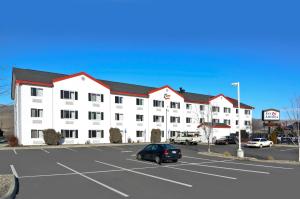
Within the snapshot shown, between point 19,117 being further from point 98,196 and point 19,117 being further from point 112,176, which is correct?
point 98,196

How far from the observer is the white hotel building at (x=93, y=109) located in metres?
41.9

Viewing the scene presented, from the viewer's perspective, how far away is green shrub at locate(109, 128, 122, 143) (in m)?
48.2

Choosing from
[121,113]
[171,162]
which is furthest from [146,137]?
[171,162]

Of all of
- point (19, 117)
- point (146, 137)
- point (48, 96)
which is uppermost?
point (48, 96)

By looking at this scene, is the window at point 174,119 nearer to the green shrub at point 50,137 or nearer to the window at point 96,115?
the window at point 96,115

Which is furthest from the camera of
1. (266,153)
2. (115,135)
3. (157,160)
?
(115,135)

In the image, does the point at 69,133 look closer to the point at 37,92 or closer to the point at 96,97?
the point at 96,97

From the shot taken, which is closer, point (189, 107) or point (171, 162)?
point (171, 162)

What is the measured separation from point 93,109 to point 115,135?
507 centimetres

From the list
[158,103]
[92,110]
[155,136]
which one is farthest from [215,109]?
[92,110]

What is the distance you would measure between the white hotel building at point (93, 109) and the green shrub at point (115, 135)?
1.07m

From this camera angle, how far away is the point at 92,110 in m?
47.9

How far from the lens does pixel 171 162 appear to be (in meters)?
21.7

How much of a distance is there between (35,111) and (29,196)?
33448 mm
